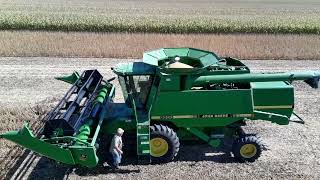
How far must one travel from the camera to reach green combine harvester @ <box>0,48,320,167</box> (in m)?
9.10

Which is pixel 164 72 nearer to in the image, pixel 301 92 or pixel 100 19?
pixel 301 92

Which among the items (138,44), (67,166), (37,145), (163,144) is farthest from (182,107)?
(138,44)

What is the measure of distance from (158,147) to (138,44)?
1156cm

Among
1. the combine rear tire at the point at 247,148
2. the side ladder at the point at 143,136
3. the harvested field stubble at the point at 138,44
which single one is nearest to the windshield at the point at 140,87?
the side ladder at the point at 143,136

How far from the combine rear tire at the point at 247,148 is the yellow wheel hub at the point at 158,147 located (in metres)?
1.56

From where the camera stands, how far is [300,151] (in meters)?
10.3

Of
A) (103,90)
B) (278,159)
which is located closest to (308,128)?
(278,159)

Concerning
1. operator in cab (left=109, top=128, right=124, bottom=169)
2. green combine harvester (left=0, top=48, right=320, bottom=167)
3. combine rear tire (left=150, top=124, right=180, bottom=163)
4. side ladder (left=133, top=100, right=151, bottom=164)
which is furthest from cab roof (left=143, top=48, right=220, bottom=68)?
operator in cab (left=109, top=128, right=124, bottom=169)

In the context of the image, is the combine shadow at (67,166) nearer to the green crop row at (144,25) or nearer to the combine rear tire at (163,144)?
the combine rear tire at (163,144)

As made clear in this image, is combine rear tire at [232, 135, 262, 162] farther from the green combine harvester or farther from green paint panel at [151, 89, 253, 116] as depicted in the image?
green paint panel at [151, 89, 253, 116]

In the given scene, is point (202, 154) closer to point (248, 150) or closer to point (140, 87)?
point (248, 150)

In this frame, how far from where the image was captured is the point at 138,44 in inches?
798

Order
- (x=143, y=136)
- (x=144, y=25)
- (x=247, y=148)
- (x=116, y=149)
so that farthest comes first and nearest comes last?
(x=144, y=25), (x=247, y=148), (x=143, y=136), (x=116, y=149)

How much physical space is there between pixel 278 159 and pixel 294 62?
9.85 m
